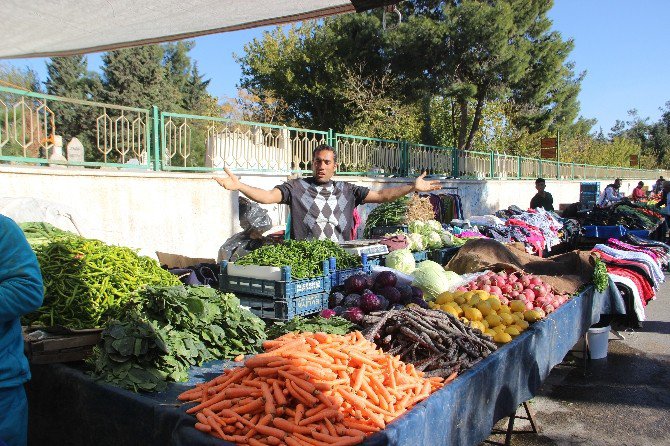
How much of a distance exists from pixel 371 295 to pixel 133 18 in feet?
7.50

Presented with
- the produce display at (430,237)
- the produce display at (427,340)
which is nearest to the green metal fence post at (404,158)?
the produce display at (430,237)

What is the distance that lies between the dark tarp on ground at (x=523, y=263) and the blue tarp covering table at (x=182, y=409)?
1.77 m

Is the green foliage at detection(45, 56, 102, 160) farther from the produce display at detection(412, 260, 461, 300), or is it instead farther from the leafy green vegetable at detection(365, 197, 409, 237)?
the produce display at detection(412, 260, 461, 300)

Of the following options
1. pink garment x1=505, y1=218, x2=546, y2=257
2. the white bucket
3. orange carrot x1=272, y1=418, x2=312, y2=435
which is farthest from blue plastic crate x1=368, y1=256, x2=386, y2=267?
pink garment x1=505, y1=218, x2=546, y2=257

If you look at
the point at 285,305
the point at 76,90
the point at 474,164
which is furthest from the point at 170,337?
the point at 76,90

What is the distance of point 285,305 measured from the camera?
374cm

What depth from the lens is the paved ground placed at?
4339 mm

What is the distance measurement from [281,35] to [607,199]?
1857 centimetres

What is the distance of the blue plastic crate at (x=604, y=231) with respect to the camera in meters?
9.75

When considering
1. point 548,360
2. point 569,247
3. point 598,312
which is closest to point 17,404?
point 548,360

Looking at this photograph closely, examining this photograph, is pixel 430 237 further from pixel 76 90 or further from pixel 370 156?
pixel 76 90

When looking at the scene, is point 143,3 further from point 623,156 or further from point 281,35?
point 623,156

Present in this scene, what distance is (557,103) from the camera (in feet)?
90.8

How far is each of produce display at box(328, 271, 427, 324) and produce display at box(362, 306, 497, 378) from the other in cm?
26
